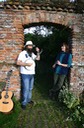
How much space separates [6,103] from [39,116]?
97 centimetres

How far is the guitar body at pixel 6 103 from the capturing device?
8.86 meters

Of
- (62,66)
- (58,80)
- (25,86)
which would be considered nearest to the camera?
(25,86)

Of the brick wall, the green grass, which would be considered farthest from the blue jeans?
the brick wall

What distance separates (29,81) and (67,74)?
64.0 inches

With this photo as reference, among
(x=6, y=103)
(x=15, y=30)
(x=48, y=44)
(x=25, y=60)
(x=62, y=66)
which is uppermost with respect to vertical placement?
(x=15, y=30)

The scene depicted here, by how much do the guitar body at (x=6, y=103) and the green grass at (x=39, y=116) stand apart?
0.15 meters

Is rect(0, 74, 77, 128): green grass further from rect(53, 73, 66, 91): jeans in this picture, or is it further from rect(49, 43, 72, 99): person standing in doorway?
rect(49, 43, 72, 99): person standing in doorway

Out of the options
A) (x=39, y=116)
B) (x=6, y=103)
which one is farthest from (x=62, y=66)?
(x=6, y=103)

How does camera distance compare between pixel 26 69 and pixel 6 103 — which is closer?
pixel 6 103

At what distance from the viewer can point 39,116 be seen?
911cm

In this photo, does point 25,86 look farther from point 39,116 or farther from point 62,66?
point 62,66

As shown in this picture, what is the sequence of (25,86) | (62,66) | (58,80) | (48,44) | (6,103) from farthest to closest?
(48,44) < (58,80) < (62,66) < (25,86) < (6,103)

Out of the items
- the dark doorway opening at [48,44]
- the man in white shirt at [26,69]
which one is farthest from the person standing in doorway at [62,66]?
the man in white shirt at [26,69]

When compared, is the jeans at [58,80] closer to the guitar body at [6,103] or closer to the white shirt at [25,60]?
the white shirt at [25,60]
